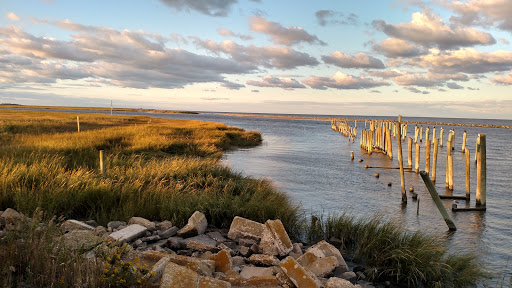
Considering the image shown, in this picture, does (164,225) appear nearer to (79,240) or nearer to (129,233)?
(129,233)

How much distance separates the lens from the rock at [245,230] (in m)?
7.49

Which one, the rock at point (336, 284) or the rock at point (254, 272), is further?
the rock at point (254, 272)

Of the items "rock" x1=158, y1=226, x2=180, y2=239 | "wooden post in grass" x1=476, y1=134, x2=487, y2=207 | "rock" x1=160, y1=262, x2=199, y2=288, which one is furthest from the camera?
"wooden post in grass" x1=476, y1=134, x2=487, y2=207

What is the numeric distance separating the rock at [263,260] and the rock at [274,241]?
0.42 meters

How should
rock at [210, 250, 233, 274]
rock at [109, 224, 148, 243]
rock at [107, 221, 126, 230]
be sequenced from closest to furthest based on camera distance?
rock at [210, 250, 233, 274]
rock at [109, 224, 148, 243]
rock at [107, 221, 126, 230]

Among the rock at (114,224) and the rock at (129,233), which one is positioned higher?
the rock at (129,233)

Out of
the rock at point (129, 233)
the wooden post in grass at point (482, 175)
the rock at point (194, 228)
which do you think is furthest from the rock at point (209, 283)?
the wooden post in grass at point (482, 175)

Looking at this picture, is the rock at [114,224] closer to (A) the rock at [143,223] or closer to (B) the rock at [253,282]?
(A) the rock at [143,223]

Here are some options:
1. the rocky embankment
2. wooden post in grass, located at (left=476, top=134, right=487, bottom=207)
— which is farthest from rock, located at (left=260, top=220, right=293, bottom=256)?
wooden post in grass, located at (left=476, top=134, right=487, bottom=207)

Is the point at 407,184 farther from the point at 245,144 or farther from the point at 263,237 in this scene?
the point at 245,144

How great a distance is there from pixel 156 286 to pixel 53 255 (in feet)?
5.08

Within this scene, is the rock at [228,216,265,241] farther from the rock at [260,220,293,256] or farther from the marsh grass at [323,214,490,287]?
the marsh grass at [323,214,490,287]

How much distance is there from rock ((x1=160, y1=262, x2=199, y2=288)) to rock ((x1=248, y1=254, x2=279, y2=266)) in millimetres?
1956

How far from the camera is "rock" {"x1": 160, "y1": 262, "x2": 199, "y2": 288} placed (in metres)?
4.36
